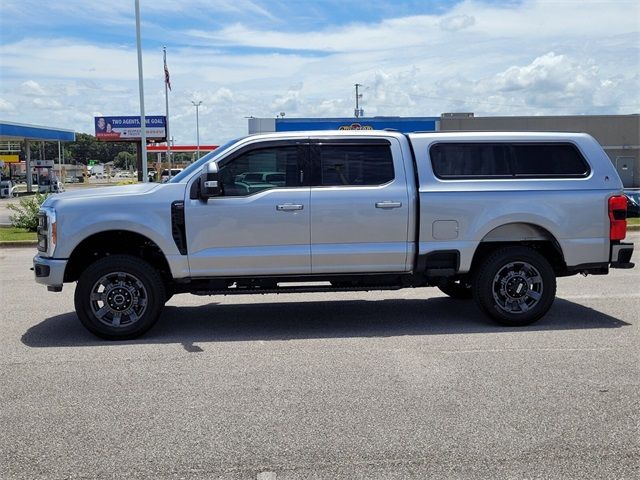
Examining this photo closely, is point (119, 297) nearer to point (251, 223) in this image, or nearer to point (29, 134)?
point (251, 223)

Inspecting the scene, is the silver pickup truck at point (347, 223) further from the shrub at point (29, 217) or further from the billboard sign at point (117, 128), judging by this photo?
the billboard sign at point (117, 128)

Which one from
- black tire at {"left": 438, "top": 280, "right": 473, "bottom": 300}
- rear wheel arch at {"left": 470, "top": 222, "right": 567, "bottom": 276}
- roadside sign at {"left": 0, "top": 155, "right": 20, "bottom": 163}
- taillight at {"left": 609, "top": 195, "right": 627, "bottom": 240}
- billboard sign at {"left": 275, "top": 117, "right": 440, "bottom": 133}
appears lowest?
black tire at {"left": 438, "top": 280, "right": 473, "bottom": 300}

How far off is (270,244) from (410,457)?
3299 mm

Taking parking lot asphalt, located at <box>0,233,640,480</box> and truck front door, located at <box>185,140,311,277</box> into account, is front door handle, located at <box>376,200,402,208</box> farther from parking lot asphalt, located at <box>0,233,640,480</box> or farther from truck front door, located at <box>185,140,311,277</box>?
parking lot asphalt, located at <box>0,233,640,480</box>

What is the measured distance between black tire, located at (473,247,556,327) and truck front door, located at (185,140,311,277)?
1.92 m

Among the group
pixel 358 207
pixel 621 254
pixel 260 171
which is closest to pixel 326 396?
pixel 358 207

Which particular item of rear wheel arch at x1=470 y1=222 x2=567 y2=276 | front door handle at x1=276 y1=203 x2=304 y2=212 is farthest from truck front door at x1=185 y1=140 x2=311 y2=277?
rear wheel arch at x1=470 y1=222 x2=567 y2=276

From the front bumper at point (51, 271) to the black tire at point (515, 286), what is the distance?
427 centimetres

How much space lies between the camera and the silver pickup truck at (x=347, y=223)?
6.83 metres

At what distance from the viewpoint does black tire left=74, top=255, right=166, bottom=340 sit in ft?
22.3

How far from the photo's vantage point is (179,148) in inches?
3701

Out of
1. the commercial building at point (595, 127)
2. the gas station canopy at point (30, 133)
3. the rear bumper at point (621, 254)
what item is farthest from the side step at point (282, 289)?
the gas station canopy at point (30, 133)

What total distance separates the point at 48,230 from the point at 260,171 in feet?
7.27

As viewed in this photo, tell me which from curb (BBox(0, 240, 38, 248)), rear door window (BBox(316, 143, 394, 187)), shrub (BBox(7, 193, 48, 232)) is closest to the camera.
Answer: rear door window (BBox(316, 143, 394, 187))
